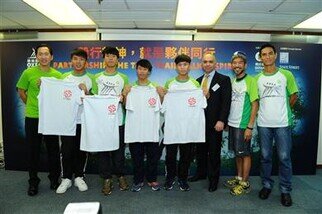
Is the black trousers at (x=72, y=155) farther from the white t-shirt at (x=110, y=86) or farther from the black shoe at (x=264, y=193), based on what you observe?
the black shoe at (x=264, y=193)

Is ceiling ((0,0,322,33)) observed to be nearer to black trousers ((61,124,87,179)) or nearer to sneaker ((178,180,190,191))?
black trousers ((61,124,87,179))

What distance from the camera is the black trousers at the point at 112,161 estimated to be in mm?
3330

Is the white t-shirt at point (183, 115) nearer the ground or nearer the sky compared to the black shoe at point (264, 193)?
nearer the sky

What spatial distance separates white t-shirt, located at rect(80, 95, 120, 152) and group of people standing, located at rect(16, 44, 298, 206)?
0.12 m

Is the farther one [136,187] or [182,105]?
[136,187]

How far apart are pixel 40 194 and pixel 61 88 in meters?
1.22

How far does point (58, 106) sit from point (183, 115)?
138 cm

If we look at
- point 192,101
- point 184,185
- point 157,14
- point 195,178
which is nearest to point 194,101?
point 192,101

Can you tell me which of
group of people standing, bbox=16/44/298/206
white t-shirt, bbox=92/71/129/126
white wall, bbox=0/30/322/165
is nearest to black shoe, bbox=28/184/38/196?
group of people standing, bbox=16/44/298/206

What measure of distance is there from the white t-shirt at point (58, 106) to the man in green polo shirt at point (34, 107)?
10 centimetres

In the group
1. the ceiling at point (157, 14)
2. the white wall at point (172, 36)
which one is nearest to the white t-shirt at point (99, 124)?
the ceiling at point (157, 14)

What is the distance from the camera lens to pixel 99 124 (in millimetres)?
3221

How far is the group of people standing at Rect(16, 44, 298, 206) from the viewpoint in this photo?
122 inches

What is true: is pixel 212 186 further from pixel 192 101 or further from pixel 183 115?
pixel 192 101
